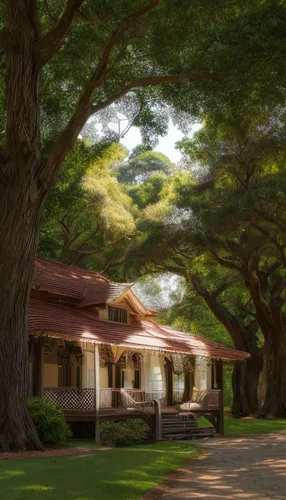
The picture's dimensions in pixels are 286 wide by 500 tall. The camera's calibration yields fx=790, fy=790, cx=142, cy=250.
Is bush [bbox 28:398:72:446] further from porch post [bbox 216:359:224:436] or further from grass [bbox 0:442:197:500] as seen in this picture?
porch post [bbox 216:359:224:436]

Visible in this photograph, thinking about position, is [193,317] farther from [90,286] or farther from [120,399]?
[120,399]

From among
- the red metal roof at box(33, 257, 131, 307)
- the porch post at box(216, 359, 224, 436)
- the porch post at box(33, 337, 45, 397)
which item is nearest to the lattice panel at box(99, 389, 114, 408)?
the porch post at box(33, 337, 45, 397)

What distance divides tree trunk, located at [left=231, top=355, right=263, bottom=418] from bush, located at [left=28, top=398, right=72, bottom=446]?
83.2 feet

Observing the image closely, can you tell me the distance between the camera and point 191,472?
55.0 ft

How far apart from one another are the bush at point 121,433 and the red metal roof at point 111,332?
2.68m

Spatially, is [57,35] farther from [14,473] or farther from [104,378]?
[104,378]

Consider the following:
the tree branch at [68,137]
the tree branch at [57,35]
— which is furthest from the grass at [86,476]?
the tree branch at [57,35]

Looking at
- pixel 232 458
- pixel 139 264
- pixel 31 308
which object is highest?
pixel 139 264

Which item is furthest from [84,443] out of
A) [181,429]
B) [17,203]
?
[17,203]

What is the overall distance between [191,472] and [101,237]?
28030 mm

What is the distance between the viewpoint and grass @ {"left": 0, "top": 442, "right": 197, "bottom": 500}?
40.1 feet

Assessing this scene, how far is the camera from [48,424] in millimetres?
22172

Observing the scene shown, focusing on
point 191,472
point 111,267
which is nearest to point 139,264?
point 111,267

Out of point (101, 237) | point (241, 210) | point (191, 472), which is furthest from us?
point (101, 237)
